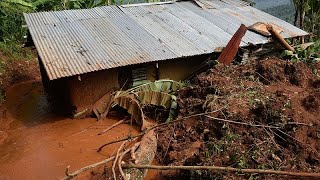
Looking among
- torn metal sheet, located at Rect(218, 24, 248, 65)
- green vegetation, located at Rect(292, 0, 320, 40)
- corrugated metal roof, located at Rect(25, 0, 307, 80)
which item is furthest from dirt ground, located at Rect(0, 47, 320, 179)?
green vegetation, located at Rect(292, 0, 320, 40)

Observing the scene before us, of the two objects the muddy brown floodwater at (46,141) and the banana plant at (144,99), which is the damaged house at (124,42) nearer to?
the banana plant at (144,99)

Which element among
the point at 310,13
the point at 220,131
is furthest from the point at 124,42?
the point at 310,13

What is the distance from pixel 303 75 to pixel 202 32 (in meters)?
4.29

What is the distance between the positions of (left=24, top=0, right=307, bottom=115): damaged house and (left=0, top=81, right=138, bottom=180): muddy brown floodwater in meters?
0.78

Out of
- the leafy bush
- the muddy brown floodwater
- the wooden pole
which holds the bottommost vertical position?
the muddy brown floodwater

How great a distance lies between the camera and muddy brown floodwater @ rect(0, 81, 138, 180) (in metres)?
8.70

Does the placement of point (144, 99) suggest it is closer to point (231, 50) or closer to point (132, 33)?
point (132, 33)

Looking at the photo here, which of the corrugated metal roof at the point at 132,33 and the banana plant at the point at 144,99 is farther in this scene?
the corrugated metal roof at the point at 132,33

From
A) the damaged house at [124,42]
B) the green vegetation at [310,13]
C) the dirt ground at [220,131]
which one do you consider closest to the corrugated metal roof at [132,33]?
the damaged house at [124,42]

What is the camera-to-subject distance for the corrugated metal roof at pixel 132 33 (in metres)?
10.8

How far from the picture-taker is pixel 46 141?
9.97 metres

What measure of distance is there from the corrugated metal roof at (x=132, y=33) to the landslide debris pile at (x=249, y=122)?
190cm

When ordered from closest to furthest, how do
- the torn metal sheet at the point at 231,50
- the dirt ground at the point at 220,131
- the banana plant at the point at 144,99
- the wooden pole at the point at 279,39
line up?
Result: the dirt ground at the point at 220,131 → the banana plant at the point at 144,99 → the torn metal sheet at the point at 231,50 → the wooden pole at the point at 279,39

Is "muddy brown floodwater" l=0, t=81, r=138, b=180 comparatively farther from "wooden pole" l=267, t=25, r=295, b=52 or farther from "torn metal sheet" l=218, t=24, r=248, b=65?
"wooden pole" l=267, t=25, r=295, b=52
